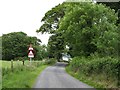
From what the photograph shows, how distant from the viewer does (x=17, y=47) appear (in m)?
106

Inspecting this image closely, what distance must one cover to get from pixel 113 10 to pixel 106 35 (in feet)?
24.7

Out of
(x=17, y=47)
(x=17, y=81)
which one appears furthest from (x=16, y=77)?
(x=17, y=47)

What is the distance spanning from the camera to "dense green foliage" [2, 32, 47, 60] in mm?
102688

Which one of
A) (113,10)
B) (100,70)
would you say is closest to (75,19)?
(113,10)

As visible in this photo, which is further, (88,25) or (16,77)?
(88,25)

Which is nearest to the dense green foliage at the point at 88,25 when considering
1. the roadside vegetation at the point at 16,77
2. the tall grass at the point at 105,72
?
the roadside vegetation at the point at 16,77

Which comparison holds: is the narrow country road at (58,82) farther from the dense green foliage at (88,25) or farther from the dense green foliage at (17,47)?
the dense green foliage at (17,47)

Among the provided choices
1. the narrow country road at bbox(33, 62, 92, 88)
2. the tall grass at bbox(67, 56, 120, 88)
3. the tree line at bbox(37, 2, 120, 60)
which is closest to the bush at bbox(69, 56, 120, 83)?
the tall grass at bbox(67, 56, 120, 88)

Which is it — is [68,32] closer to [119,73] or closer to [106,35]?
[106,35]

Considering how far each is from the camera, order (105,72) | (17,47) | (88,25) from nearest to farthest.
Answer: (105,72) < (88,25) < (17,47)

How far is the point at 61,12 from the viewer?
76.2 meters

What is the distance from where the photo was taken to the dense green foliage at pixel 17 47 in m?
103

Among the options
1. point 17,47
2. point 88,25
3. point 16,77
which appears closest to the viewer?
point 16,77

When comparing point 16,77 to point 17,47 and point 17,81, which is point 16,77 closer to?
point 17,81
